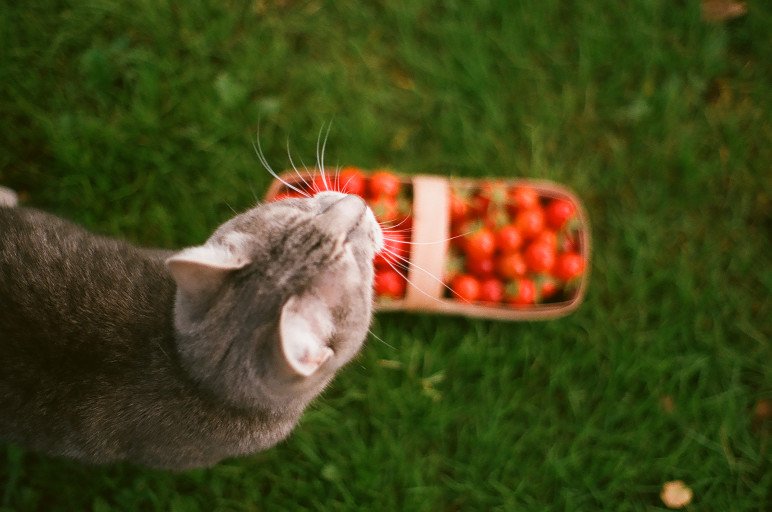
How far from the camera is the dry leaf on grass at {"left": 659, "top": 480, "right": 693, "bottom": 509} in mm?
2674

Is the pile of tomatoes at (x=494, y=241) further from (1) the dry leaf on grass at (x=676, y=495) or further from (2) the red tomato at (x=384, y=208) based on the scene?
(1) the dry leaf on grass at (x=676, y=495)

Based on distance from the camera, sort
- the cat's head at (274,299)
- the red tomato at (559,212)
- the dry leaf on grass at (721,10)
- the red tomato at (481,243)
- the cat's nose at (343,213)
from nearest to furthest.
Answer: the cat's head at (274,299)
the cat's nose at (343,213)
the red tomato at (481,243)
the red tomato at (559,212)
the dry leaf on grass at (721,10)

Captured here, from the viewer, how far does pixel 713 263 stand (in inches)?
118

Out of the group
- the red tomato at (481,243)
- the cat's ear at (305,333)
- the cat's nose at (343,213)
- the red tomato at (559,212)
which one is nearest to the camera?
the cat's ear at (305,333)

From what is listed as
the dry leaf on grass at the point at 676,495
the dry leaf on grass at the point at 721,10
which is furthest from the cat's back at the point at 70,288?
the dry leaf on grass at the point at 721,10

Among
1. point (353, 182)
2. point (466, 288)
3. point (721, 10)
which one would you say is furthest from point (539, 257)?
point (721, 10)

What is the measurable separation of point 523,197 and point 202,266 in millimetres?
1695

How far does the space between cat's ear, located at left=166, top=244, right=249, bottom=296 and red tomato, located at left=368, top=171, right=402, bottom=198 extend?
1048 millimetres

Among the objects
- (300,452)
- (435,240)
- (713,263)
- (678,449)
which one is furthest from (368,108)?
(678,449)

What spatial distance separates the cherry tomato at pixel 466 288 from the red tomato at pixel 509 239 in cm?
21

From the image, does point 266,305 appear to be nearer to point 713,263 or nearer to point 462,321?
point 462,321

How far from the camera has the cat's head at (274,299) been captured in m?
1.48

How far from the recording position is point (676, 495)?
268 cm

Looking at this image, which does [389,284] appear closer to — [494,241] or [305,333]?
[494,241]
